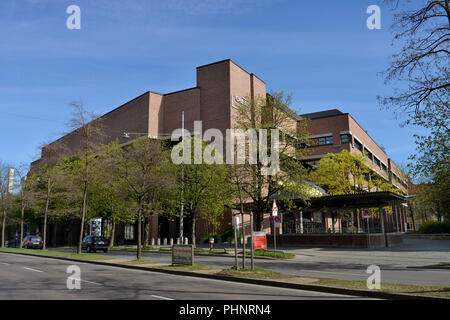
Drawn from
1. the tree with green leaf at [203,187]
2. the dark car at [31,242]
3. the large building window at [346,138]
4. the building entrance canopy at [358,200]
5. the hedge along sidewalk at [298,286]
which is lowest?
the dark car at [31,242]

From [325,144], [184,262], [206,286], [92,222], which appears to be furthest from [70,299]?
[325,144]

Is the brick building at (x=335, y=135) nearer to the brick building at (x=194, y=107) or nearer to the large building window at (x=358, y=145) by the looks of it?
the large building window at (x=358, y=145)

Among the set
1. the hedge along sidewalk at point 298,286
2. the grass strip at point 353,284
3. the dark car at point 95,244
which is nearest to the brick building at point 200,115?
the dark car at point 95,244

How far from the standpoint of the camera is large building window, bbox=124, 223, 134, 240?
51062 millimetres

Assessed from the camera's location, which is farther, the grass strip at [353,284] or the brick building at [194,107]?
the brick building at [194,107]

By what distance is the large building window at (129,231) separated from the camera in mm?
51062

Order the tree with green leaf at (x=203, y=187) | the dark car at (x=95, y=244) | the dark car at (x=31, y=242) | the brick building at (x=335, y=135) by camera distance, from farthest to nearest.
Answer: the brick building at (x=335, y=135), the dark car at (x=31, y=242), the tree with green leaf at (x=203, y=187), the dark car at (x=95, y=244)

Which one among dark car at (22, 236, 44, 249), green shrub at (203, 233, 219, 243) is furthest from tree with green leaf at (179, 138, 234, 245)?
dark car at (22, 236, 44, 249)

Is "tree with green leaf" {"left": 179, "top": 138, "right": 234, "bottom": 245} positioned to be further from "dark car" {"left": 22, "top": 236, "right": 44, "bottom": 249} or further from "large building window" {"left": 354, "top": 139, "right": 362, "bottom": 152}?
"large building window" {"left": 354, "top": 139, "right": 362, "bottom": 152}

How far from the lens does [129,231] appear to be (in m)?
51.6

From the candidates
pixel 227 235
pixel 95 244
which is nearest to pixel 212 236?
A: pixel 227 235

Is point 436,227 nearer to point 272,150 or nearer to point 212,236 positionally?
point 212,236
